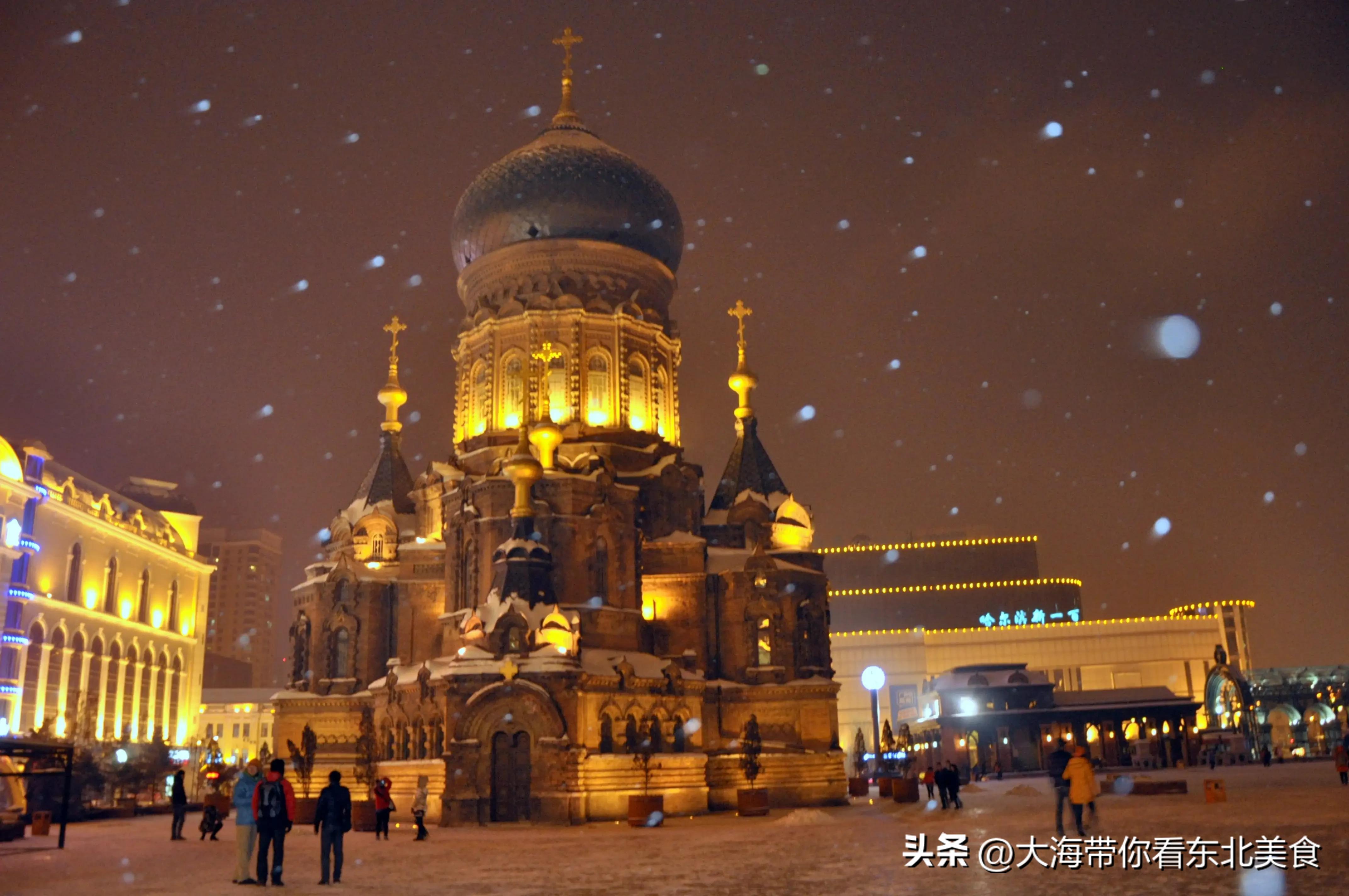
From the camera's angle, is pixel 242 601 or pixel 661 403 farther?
pixel 242 601

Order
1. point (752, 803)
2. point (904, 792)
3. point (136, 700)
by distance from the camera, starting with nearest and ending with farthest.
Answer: point (752, 803), point (904, 792), point (136, 700)

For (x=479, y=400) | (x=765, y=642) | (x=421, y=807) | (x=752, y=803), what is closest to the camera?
(x=421, y=807)

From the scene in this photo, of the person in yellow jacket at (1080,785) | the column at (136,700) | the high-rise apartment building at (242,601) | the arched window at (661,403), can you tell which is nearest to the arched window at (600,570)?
the arched window at (661,403)

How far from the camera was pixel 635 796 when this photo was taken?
2867 cm

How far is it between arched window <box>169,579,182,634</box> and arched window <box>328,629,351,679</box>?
28334 millimetres

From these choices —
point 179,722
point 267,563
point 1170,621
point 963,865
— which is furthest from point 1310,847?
point 267,563

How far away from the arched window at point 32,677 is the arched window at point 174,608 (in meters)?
13.1

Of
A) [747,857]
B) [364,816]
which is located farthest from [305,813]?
[747,857]

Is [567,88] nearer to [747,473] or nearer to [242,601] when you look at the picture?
[747,473]

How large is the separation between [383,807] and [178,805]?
14.1 ft

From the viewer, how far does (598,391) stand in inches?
1661

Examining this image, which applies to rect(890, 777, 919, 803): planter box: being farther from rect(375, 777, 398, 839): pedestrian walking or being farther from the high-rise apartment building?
the high-rise apartment building

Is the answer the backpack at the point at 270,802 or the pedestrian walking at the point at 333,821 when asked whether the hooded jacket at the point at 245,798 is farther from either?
the pedestrian walking at the point at 333,821

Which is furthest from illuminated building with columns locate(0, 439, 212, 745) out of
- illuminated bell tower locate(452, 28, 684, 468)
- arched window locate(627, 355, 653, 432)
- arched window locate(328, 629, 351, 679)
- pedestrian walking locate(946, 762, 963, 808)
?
pedestrian walking locate(946, 762, 963, 808)
